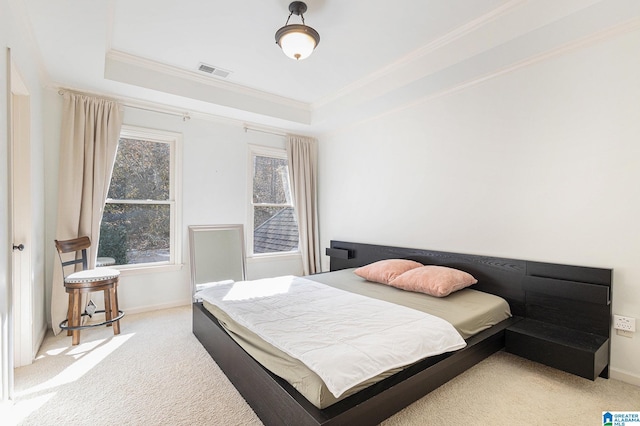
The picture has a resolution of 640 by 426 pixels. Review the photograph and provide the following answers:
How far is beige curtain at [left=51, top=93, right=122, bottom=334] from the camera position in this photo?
305cm

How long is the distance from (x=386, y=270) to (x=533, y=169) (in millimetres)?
1590

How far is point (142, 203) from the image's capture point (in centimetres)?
367

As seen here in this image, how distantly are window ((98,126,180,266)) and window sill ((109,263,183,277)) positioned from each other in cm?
5

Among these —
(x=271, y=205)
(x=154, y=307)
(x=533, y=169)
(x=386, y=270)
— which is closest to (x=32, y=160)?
(x=154, y=307)

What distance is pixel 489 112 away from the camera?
2.92 meters

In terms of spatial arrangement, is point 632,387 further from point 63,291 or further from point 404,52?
point 63,291

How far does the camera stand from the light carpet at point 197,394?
1.75 metres

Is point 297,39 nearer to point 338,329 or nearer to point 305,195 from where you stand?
point 338,329

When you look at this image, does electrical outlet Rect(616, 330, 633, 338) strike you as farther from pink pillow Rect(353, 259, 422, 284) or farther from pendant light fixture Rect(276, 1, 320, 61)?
pendant light fixture Rect(276, 1, 320, 61)

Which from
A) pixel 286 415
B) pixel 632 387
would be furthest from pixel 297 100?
pixel 632 387

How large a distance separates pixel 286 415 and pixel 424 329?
0.96 m

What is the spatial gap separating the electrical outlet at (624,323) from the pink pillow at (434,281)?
945 millimetres

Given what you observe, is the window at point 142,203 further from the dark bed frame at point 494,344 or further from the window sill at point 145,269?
the dark bed frame at point 494,344

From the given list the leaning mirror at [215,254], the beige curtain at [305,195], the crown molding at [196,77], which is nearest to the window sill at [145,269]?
the leaning mirror at [215,254]
